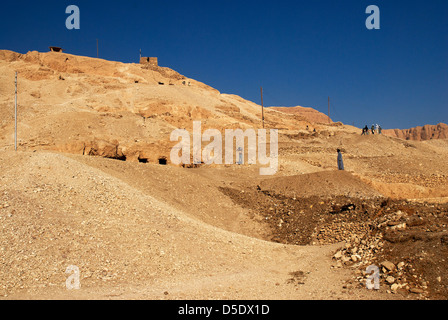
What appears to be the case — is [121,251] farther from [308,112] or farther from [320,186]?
[308,112]

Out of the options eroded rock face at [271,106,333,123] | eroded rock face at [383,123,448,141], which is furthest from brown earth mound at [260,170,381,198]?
eroded rock face at [383,123,448,141]

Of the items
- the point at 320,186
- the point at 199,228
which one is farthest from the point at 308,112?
the point at 199,228

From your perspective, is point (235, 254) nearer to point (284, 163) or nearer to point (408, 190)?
point (408, 190)

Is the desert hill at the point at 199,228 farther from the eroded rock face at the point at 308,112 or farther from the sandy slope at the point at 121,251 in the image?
the eroded rock face at the point at 308,112

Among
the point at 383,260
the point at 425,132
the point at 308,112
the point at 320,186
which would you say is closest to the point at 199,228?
the point at 383,260

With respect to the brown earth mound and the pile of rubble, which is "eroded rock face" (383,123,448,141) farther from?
the pile of rubble

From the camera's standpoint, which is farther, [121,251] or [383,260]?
[121,251]

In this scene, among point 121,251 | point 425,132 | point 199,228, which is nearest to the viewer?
point 121,251

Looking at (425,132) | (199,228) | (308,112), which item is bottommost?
(199,228)

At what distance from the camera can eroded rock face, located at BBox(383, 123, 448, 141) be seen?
93819mm

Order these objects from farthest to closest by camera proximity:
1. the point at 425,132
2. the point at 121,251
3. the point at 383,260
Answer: the point at 425,132, the point at 121,251, the point at 383,260

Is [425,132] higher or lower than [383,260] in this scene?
higher

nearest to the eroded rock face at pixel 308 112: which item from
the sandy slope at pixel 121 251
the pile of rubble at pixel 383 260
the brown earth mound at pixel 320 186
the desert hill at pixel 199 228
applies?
the desert hill at pixel 199 228

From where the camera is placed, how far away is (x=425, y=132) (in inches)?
3930
